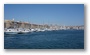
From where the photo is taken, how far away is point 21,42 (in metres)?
7.46

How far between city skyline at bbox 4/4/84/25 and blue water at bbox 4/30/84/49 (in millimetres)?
260

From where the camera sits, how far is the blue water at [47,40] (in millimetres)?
7434

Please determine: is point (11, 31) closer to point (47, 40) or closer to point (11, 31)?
point (11, 31)

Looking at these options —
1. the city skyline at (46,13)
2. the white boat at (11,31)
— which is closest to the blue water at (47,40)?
the white boat at (11,31)

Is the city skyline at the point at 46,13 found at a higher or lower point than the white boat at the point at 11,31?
higher

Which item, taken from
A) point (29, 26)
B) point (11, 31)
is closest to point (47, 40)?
point (29, 26)

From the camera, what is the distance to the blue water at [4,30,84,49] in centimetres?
743

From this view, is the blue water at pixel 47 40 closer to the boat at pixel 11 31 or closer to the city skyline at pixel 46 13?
the boat at pixel 11 31

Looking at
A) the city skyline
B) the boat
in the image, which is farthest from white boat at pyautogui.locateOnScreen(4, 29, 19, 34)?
the city skyline

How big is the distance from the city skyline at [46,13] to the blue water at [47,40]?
0.26 metres

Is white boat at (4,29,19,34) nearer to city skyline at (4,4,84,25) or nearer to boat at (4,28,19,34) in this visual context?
boat at (4,28,19,34)

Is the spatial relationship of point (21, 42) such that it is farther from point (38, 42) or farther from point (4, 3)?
point (4, 3)

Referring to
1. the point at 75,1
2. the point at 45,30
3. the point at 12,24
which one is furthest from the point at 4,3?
the point at 75,1

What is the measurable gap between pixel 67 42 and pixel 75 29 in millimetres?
330
